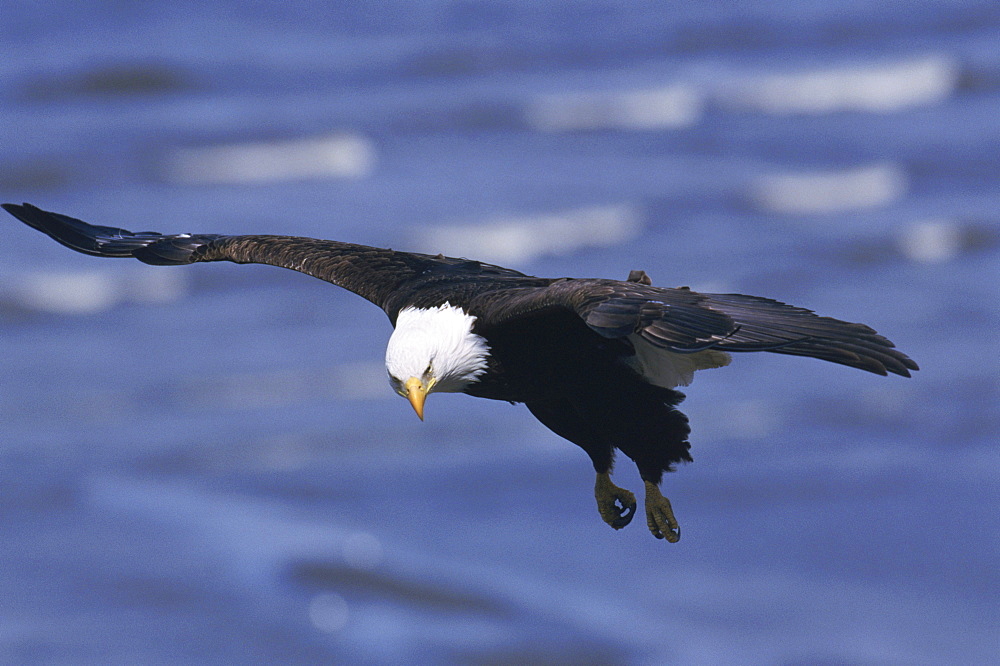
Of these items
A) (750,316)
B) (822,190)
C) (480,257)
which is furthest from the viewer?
(822,190)

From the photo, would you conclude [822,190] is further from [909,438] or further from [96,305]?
[96,305]

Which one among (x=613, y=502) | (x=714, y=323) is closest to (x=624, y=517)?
(x=613, y=502)

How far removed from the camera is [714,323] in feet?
20.8

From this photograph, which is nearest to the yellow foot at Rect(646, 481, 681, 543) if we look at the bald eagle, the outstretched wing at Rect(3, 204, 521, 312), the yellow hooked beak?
the bald eagle

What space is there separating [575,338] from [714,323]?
94 centimetres

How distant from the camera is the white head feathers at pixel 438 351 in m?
6.99

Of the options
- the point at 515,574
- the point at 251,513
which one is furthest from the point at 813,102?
the point at 251,513

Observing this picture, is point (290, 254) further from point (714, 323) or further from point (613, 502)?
point (714, 323)

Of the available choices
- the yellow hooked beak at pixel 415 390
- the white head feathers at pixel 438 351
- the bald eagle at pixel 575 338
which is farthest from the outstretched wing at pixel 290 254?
the yellow hooked beak at pixel 415 390

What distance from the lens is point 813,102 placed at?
132 feet

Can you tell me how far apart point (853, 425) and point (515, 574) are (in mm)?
8339

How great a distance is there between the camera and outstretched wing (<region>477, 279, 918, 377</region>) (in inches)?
238

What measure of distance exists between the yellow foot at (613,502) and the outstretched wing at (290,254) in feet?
3.72

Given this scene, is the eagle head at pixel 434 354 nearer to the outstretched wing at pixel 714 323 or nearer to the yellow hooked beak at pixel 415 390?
the yellow hooked beak at pixel 415 390
